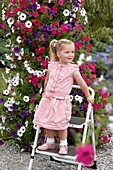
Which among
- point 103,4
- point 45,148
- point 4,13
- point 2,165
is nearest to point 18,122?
point 2,165

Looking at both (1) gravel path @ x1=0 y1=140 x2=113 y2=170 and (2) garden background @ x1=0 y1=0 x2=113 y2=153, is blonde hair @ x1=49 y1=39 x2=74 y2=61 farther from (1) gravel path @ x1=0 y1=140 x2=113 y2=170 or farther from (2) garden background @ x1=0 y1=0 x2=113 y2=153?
(1) gravel path @ x1=0 y1=140 x2=113 y2=170

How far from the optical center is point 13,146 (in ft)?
17.4

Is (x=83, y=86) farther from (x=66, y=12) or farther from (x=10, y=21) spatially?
(x=10, y=21)

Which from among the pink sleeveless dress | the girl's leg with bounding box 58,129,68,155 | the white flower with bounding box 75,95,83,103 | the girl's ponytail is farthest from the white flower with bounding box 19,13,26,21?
the girl's leg with bounding box 58,129,68,155

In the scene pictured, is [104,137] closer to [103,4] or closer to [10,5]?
[10,5]

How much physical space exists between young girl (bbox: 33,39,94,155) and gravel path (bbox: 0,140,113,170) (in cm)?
46

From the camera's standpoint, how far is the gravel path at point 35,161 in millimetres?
4685

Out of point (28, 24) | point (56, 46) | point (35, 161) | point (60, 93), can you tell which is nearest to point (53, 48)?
point (56, 46)

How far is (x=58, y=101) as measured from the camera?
167 inches

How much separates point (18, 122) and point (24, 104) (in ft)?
0.64

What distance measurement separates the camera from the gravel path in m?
4.69

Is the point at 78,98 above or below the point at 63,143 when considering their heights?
above

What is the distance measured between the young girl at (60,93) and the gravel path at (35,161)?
18.2 inches

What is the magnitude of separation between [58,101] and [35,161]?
2.82ft
